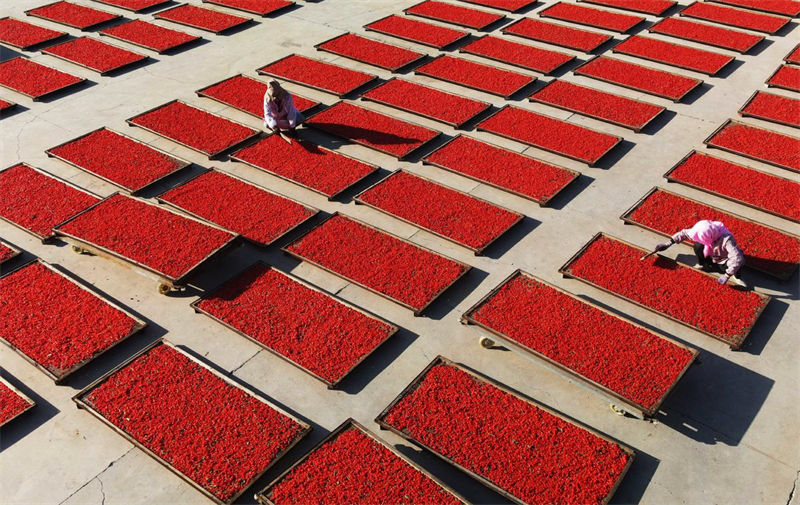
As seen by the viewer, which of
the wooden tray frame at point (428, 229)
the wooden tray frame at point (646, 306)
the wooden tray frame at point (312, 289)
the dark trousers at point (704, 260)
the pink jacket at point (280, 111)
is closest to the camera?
the wooden tray frame at point (312, 289)

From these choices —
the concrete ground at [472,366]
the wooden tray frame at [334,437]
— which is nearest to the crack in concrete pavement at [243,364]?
the concrete ground at [472,366]

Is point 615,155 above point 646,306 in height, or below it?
above

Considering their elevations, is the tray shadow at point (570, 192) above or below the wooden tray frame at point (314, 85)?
below

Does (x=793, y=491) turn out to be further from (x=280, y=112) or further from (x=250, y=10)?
(x=250, y=10)

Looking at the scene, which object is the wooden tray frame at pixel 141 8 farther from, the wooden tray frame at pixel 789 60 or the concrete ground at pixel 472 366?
the wooden tray frame at pixel 789 60

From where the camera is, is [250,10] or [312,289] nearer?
[312,289]

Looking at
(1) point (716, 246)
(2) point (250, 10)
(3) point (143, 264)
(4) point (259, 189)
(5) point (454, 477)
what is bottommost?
(5) point (454, 477)

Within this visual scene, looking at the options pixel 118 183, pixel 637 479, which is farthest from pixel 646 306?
pixel 118 183
